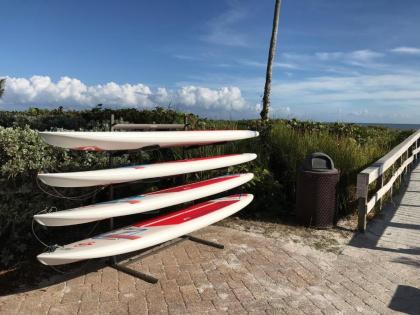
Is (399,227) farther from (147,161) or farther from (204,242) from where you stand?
(147,161)

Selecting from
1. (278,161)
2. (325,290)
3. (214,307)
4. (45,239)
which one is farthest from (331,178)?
(45,239)

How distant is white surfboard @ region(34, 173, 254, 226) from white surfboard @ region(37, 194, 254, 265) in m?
0.24

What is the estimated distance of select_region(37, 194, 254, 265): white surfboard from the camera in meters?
3.57

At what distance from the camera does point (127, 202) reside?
13.8 ft

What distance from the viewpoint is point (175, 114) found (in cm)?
841

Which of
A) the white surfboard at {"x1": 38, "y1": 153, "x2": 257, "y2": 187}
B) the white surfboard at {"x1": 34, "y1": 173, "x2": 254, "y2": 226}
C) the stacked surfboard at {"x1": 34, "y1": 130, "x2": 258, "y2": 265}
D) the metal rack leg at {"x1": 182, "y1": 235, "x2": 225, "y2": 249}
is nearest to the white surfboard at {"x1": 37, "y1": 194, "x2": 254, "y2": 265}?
the stacked surfboard at {"x1": 34, "y1": 130, "x2": 258, "y2": 265}

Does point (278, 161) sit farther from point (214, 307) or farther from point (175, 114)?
point (214, 307)

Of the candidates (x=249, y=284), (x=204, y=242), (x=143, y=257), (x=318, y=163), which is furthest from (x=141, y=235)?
(x=318, y=163)

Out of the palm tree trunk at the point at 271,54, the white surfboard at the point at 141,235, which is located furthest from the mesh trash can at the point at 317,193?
the palm tree trunk at the point at 271,54

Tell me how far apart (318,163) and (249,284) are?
282 centimetres

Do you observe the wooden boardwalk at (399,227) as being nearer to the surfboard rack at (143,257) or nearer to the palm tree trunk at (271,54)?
the surfboard rack at (143,257)

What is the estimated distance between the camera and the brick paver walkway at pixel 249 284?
3799 mm

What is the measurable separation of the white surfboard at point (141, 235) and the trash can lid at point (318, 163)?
1.30 metres

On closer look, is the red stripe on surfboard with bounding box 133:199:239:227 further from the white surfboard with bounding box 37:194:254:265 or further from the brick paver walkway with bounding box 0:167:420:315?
the brick paver walkway with bounding box 0:167:420:315
